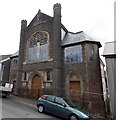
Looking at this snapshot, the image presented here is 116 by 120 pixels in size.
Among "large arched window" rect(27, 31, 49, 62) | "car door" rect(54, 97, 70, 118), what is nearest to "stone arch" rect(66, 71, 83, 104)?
"car door" rect(54, 97, 70, 118)

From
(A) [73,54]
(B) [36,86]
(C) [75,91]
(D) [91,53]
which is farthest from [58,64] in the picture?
(B) [36,86]

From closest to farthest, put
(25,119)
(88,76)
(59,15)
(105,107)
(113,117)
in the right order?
1. (25,119)
2. (113,117)
3. (105,107)
4. (88,76)
5. (59,15)

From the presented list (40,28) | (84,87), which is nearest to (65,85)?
(84,87)

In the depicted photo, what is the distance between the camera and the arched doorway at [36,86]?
15320 mm

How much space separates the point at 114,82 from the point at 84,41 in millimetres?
5791

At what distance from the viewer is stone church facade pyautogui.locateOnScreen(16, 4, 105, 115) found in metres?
12.2

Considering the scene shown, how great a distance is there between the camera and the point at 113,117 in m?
9.20

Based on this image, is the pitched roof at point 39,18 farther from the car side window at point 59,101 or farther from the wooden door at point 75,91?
the car side window at point 59,101

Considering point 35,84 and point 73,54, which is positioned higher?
point 73,54

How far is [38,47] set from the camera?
671 inches

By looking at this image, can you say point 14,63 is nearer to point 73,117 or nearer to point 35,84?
point 35,84

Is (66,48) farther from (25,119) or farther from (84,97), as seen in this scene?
(25,119)

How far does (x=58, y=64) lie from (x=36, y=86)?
191 inches

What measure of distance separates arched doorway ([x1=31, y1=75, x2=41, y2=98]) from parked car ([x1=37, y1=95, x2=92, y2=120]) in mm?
6004
